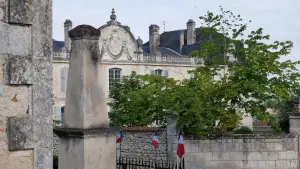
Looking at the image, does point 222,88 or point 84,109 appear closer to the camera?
point 84,109

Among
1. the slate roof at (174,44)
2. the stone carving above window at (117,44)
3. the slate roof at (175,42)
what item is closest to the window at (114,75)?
the stone carving above window at (117,44)

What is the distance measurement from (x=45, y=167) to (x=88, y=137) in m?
4.32

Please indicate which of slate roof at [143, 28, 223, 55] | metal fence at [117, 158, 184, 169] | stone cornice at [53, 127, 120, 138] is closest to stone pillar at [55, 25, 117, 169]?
stone cornice at [53, 127, 120, 138]

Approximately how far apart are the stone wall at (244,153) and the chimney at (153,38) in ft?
95.4

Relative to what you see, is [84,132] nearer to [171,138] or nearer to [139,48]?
[171,138]

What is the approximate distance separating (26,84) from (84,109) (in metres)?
4.38

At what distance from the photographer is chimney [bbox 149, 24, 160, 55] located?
44188 mm

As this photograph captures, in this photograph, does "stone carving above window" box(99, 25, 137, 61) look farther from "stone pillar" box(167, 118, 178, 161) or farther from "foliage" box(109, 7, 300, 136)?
"stone pillar" box(167, 118, 178, 161)

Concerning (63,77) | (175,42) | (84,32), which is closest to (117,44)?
(63,77)

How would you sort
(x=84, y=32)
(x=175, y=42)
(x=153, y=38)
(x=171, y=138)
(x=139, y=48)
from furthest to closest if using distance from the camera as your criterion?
(x=175, y=42)
(x=153, y=38)
(x=139, y=48)
(x=171, y=138)
(x=84, y=32)

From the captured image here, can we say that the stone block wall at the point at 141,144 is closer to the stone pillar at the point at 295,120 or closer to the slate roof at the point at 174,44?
the stone pillar at the point at 295,120

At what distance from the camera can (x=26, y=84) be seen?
3.36 metres

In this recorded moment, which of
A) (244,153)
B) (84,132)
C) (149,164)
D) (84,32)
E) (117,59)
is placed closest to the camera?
(84,132)

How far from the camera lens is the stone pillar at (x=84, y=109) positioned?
7734mm
